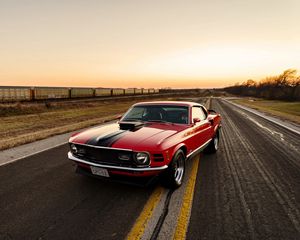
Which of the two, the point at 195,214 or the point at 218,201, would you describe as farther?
the point at 218,201

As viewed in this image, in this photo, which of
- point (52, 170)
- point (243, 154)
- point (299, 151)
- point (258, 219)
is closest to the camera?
point (258, 219)

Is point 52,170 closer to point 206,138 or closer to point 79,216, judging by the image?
point 79,216

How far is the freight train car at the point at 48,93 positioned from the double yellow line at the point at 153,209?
35.2 m

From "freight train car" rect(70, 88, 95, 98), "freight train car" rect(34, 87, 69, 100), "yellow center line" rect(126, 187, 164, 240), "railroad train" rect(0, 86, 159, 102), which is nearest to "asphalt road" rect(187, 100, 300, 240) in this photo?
"yellow center line" rect(126, 187, 164, 240)

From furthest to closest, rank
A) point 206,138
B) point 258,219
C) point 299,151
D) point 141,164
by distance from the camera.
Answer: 1. point 299,151
2. point 206,138
3. point 141,164
4. point 258,219

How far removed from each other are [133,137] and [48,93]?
38707 mm

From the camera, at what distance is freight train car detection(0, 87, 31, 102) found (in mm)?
27981

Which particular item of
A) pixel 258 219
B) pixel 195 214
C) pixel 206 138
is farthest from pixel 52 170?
pixel 258 219

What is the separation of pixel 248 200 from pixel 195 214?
1076 millimetres

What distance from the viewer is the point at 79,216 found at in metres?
3.20

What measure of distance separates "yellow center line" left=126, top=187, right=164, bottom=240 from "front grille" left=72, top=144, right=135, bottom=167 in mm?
662

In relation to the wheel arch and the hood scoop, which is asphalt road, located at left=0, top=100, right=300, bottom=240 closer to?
the wheel arch

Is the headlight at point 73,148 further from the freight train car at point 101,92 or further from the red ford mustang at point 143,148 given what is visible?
the freight train car at point 101,92

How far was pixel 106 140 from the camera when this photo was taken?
12.6ft
